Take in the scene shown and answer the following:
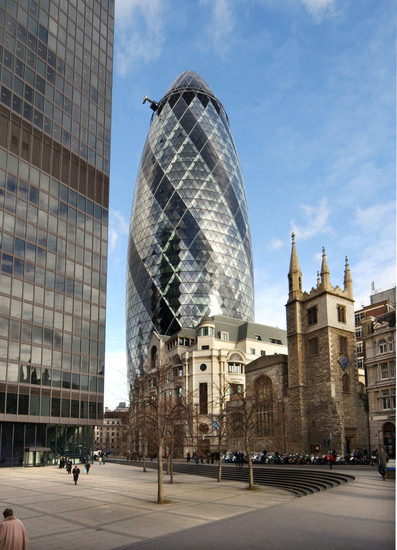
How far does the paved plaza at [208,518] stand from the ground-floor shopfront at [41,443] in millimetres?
21674

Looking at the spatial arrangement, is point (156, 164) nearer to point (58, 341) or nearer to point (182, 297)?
point (182, 297)

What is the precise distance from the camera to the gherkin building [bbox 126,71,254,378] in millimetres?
117688

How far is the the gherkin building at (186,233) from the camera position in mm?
117688

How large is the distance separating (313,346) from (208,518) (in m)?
40.7

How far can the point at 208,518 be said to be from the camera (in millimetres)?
20781

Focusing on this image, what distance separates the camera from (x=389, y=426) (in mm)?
52062

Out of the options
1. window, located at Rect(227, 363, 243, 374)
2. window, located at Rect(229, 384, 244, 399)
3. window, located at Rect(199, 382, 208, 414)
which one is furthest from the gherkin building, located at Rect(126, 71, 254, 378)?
window, located at Rect(229, 384, 244, 399)

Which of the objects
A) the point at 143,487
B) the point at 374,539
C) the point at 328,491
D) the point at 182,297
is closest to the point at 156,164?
the point at 182,297

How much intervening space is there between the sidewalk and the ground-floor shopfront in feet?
51.2

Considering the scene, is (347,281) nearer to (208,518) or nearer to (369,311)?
(369,311)

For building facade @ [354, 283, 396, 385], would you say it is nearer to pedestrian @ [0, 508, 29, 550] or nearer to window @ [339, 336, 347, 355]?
window @ [339, 336, 347, 355]

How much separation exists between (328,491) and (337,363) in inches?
1336

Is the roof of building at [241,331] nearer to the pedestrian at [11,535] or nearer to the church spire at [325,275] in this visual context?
the church spire at [325,275]

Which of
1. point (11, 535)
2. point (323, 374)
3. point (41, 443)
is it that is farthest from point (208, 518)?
point (41, 443)
